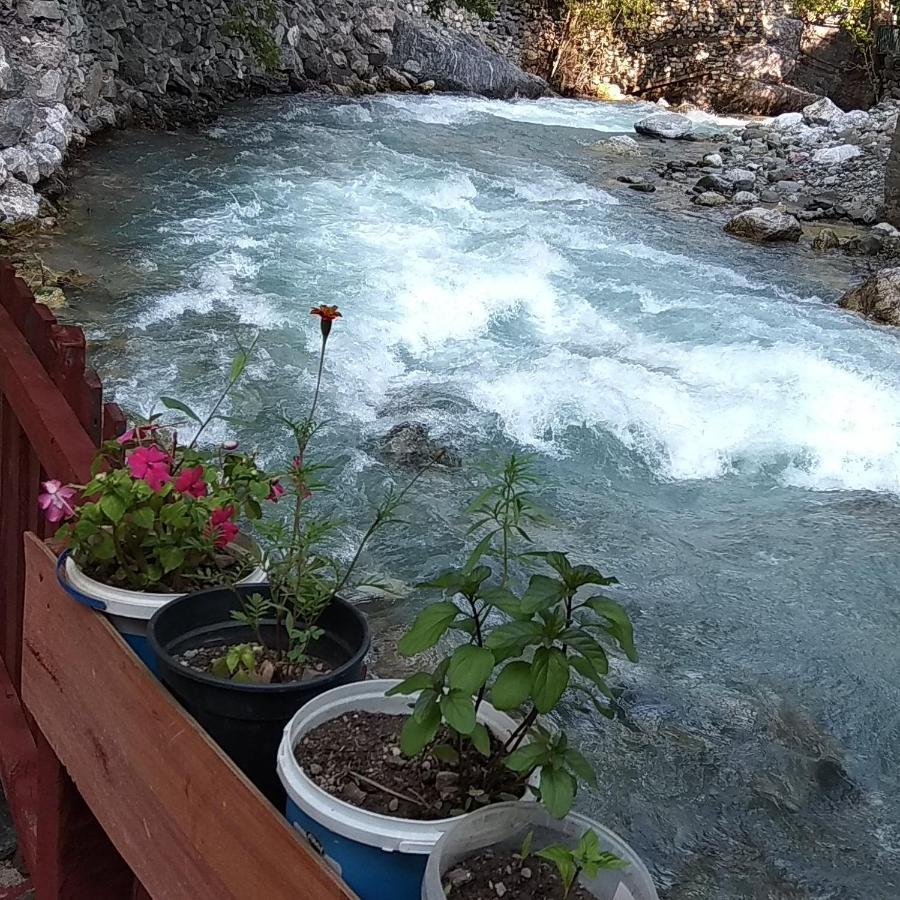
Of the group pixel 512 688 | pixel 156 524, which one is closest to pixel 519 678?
pixel 512 688

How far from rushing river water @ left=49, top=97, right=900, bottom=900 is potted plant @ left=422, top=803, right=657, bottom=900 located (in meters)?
1.55

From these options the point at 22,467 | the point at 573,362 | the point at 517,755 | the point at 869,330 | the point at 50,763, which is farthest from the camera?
the point at 869,330

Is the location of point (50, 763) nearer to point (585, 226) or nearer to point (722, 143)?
point (585, 226)

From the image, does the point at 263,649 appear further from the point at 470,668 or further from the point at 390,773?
the point at 470,668

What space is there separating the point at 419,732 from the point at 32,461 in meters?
1.21

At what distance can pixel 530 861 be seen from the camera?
909mm

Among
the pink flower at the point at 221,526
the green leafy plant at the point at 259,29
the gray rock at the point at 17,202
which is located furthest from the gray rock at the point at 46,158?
the pink flower at the point at 221,526

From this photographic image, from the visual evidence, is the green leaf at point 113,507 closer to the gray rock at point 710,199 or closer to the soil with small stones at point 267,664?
the soil with small stones at point 267,664

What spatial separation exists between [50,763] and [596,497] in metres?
2.74

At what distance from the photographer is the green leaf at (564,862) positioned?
84 cm

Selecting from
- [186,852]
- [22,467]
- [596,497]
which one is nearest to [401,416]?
[596,497]

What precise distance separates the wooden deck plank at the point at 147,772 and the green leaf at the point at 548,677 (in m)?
0.22

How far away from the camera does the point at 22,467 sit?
196 cm

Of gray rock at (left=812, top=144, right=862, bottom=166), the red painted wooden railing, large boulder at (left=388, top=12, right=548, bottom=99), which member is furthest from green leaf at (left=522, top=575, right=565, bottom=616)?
large boulder at (left=388, top=12, right=548, bottom=99)
